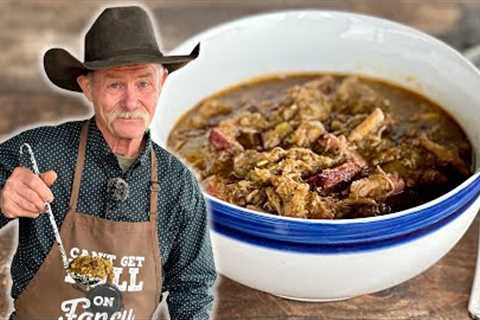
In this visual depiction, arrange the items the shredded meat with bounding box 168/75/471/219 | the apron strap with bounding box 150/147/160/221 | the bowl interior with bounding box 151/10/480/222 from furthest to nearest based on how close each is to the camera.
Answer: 1. the bowl interior with bounding box 151/10/480/222
2. the shredded meat with bounding box 168/75/471/219
3. the apron strap with bounding box 150/147/160/221

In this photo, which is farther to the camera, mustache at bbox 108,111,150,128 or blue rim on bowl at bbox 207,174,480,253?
blue rim on bowl at bbox 207,174,480,253

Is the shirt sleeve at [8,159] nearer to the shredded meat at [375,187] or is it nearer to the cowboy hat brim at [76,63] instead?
the cowboy hat brim at [76,63]

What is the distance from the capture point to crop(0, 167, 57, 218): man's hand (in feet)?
3.26

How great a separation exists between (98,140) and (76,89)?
68mm

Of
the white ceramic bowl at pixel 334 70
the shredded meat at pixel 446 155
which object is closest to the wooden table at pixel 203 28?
the white ceramic bowl at pixel 334 70

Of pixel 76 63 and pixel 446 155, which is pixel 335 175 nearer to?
pixel 446 155

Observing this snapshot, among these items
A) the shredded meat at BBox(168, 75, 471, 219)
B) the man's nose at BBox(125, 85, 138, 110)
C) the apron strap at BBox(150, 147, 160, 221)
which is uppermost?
the man's nose at BBox(125, 85, 138, 110)

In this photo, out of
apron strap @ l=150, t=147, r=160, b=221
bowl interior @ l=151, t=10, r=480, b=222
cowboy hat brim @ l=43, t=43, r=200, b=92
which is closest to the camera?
cowboy hat brim @ l=43, t=43, r=200, b=92

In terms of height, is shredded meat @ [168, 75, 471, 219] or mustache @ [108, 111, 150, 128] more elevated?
mustache @ [108, 111, 150, 128]

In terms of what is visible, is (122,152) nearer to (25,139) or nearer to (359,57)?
(25,139)

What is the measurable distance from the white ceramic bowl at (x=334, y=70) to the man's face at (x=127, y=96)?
15.3 inches

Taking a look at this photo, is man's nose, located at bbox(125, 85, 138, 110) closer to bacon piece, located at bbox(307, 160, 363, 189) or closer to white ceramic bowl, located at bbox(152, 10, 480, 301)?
white ceramic bowl, located at bbox(152, 10, 480, 301)

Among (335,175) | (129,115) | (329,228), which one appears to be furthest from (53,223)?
(335,175)

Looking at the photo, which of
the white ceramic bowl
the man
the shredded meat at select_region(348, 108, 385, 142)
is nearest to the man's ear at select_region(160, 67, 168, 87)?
the man
